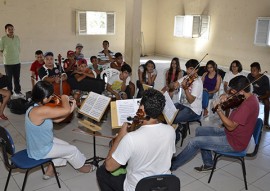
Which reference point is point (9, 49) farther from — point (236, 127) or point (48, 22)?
point (236, 127)

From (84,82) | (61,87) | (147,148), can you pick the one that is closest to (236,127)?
(147,148)

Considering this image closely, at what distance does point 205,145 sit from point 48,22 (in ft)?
29.6

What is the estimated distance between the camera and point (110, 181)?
249cm

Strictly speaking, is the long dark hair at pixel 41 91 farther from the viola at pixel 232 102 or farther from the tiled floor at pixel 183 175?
the viola at pixel 232 102

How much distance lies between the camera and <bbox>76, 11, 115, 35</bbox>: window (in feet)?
37.0

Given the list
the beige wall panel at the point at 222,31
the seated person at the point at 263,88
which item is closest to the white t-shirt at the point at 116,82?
the seated person at the point at 263,88

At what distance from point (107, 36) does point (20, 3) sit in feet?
11.9

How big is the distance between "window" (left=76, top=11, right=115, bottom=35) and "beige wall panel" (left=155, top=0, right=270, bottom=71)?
2693 millimetres

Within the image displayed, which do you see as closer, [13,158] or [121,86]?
[13,158]

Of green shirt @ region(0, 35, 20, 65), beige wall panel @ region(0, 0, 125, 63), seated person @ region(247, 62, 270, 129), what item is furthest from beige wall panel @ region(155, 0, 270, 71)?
green shirt @ region(0, 35, 20, 65)

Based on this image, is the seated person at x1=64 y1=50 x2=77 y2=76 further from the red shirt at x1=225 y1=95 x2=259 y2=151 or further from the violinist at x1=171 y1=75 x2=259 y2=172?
the red shirt at x1=225 y1=95 x2=259 y2=151

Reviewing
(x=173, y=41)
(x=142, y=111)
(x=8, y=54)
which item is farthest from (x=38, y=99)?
(x=173, y=41)

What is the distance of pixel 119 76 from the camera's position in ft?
17.6

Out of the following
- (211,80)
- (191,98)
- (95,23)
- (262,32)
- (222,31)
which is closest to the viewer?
(191,98)
